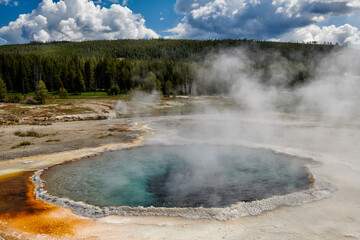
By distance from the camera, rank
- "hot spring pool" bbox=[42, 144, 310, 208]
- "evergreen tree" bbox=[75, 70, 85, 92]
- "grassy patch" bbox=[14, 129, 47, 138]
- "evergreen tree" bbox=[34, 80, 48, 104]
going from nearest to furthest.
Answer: "hot spring pool" bbox=[42, 144, 310, 208], "grassy patch" bbox=[14, 129, 47, 138], "evergreen tree" bbox=[34, 80, 48, 104], "evergreen tree" bbox=[75, 70, 85, 92]

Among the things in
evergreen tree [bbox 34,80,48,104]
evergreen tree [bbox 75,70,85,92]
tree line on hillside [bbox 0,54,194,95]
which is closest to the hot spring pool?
evergreen tree [bbox 34,80,48,104]

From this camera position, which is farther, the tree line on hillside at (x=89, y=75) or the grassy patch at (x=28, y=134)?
the tree line on hillside at (x=89, y=75)

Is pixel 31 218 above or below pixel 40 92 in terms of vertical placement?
below

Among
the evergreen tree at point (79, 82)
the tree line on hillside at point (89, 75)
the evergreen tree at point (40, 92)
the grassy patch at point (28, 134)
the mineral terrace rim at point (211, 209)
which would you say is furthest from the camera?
the evergreen tree at point (79, 82)

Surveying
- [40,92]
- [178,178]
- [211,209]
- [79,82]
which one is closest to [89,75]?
[79,82]

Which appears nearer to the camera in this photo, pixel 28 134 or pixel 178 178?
pixel 178 178

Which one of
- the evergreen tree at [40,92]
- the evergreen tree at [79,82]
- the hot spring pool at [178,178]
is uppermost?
the evergreen tree at [79,82]

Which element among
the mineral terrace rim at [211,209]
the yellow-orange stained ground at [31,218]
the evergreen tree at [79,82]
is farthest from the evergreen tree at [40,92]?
the mineral terrace rim at [211,209]

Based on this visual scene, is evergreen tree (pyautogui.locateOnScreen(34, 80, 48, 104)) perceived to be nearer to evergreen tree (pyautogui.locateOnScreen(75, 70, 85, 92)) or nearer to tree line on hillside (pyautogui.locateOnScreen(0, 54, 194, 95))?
tree line on hillside (pyautogui.locateOnScreen(0, 54, 194, 95))

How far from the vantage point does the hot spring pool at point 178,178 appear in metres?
8.02

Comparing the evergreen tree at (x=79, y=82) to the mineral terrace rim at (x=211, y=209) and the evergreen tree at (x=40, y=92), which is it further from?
the mineral terrace rim at (x=211, y=209)

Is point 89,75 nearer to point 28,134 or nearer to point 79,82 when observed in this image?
point 79,82

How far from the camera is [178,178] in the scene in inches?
382

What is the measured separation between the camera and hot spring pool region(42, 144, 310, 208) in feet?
26.3
